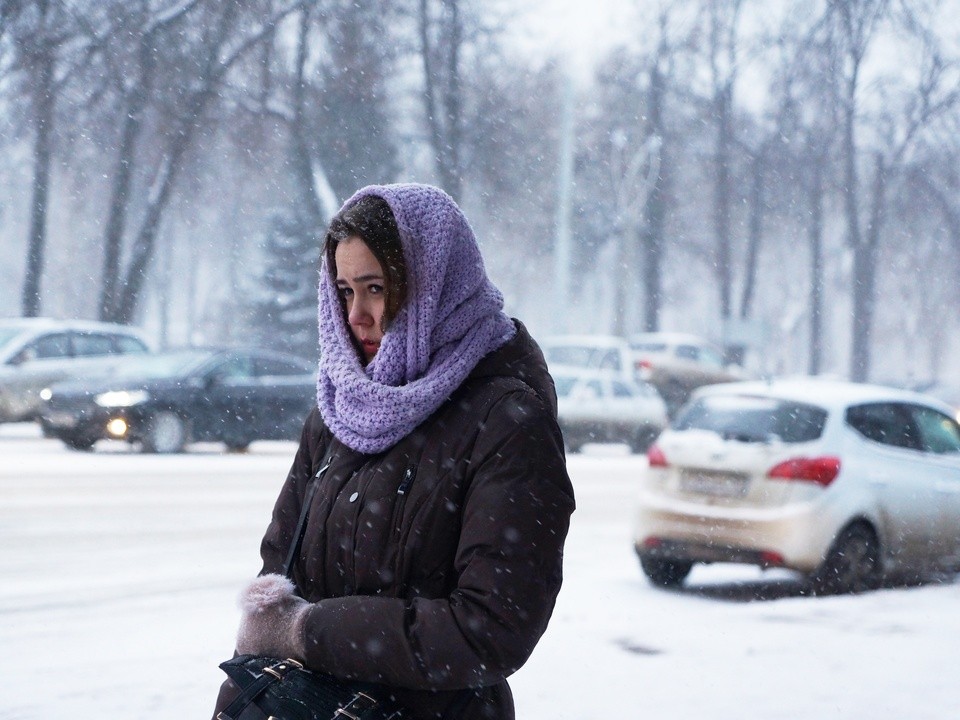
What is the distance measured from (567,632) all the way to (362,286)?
4599 mm

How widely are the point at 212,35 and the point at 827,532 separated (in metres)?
15.0

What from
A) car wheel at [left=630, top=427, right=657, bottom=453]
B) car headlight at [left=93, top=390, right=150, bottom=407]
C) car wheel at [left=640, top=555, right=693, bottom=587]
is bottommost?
car wheel at [left=630, top=427, right=657, bottom=453]

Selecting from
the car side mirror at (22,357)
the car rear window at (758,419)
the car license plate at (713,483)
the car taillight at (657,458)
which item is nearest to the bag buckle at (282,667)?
the car license plate at (713,483)

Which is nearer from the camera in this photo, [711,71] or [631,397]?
[631,397]

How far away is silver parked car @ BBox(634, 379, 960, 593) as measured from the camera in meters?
7.74

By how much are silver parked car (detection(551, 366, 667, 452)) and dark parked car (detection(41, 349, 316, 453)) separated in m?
4.40

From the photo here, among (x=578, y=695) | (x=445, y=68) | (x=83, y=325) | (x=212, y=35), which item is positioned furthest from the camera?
(x=445, y=68)

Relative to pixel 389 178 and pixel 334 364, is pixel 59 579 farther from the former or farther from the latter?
pixel 389 178

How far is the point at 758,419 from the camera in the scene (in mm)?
8086

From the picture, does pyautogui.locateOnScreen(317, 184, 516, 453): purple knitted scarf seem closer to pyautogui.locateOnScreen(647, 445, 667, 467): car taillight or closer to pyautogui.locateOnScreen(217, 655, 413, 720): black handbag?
pyautogui.locateOnScreen(217, 655, 413, 720): black handbag

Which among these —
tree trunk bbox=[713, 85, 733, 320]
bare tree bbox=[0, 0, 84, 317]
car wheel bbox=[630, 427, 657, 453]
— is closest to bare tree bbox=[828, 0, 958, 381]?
tree trunk bbox=[713, 85, 733, 320]

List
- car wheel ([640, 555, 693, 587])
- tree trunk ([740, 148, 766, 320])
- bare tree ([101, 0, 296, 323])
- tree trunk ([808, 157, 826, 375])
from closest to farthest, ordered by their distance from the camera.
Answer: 1. car wheel ([640, 555, 693, 587])
2. bare tree ([101, 0, 296, 323])
3. tree trunk ([808, 157, 826, 375])
4. tree trunk ([740, 148, 766, 320])

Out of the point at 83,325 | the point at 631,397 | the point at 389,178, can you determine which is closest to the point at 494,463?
the point at 83,325

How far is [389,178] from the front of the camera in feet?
86.3
